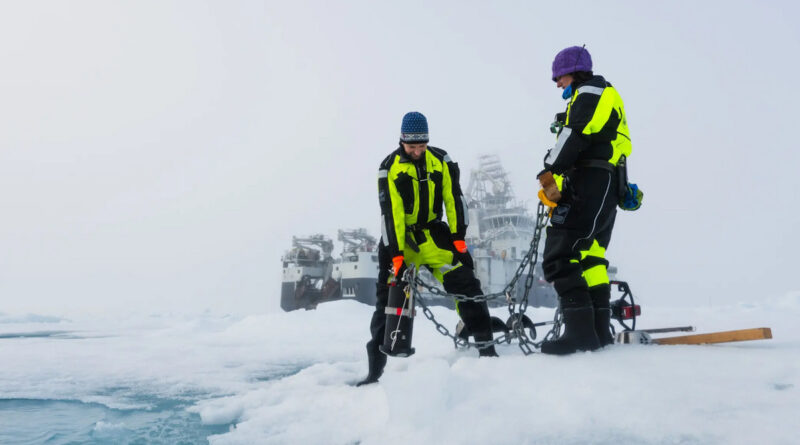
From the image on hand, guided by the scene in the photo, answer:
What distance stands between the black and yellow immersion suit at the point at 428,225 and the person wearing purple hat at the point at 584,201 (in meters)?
0.70

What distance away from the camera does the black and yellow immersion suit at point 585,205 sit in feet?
7.84

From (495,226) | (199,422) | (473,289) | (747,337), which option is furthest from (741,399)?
(495,226)

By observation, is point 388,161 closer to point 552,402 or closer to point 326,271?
point 552,402

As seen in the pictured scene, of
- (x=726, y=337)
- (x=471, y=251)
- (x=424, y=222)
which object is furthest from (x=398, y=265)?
(x=471, y=251)

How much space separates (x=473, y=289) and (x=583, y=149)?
3.80 ft

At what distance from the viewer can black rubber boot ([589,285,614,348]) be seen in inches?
103

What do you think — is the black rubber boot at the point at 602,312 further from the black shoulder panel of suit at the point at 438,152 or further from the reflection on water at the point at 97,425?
the reflection on water at the point at 97,425

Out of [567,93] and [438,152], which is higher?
[567,93]

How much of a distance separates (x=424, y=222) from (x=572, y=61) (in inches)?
51.1

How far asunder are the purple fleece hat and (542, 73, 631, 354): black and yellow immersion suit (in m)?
0.12

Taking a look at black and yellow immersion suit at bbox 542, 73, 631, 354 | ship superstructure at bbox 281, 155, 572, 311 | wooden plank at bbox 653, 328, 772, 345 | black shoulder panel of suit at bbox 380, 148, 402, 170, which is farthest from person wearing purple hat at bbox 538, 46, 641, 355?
ship superstructure at bbox 281, 155, 572, 311

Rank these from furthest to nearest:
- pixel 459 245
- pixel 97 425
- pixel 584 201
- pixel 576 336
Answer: pixel 459 245 → pixel 97 425 → pixel 584 201 → pixel 576 336

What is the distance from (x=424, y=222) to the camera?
319 centimetres

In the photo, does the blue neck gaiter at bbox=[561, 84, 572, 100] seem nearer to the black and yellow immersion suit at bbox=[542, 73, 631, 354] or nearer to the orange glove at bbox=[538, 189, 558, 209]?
the black and yellow immersion suit at bbox=[542, 73, 631, 354]
